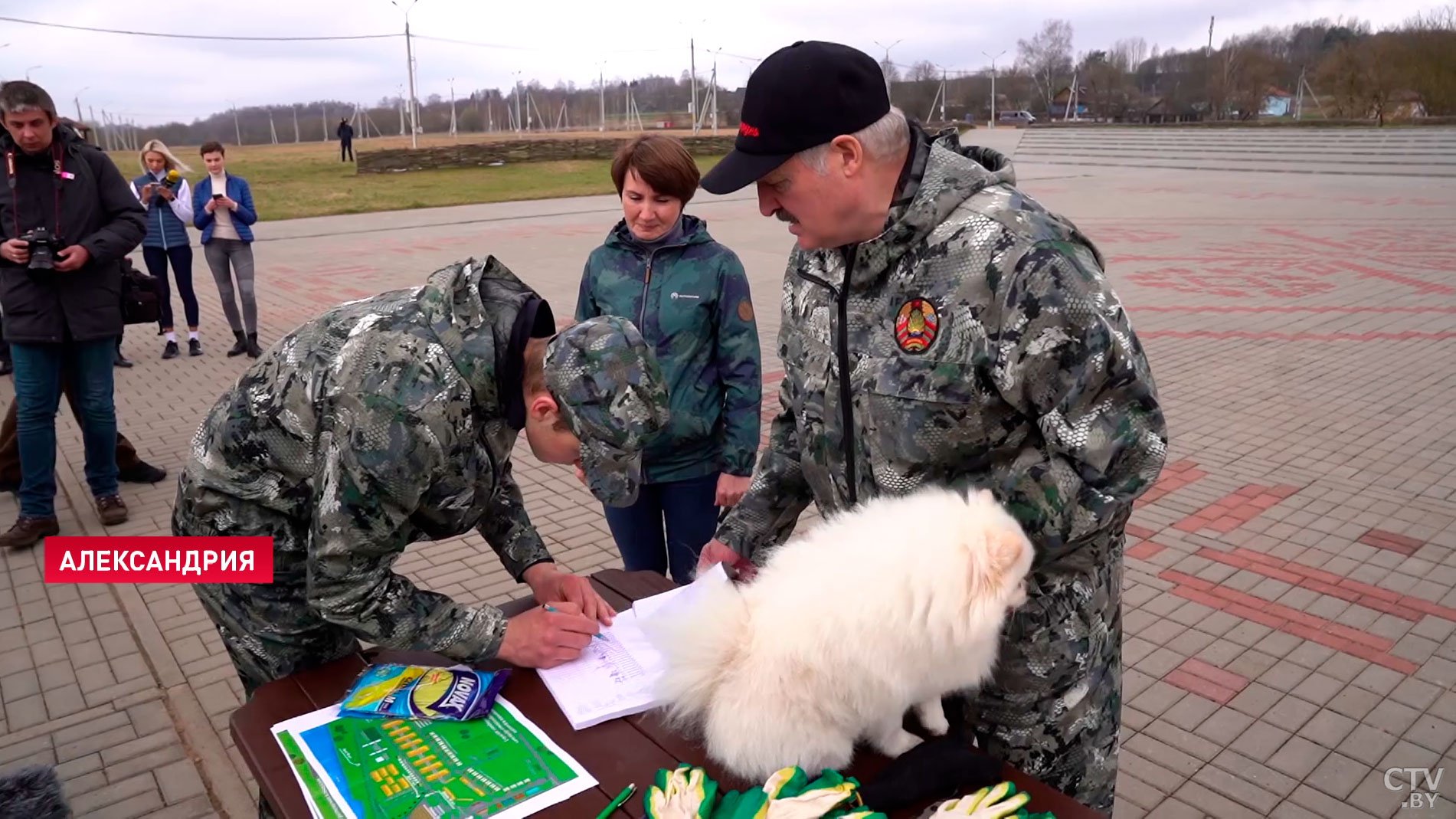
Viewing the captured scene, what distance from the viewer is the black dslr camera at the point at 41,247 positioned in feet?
15.6

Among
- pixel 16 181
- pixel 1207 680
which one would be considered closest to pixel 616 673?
pixel 1207 680

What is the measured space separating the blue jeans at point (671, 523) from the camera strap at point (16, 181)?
359cm

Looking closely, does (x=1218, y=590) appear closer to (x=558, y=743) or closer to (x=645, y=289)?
(x=645, y=289)

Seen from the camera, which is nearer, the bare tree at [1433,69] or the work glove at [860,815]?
the work glove at [860,815]

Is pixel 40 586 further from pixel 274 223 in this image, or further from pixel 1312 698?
pixel 274 223

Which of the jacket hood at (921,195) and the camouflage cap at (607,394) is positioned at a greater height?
the jacket hood at (921,195)

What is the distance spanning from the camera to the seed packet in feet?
6.04

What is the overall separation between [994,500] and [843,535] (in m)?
0.26

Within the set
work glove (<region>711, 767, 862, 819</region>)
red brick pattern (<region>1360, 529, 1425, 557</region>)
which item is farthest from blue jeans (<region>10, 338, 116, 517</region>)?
red brick pattern (<region>1360, 529, 1425, 557</region>)

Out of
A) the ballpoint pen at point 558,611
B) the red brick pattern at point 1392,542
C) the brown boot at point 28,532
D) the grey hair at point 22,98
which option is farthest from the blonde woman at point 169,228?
the red brick pattern at point 1392,542

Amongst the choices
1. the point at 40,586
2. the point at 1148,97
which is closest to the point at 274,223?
the point at 40,586

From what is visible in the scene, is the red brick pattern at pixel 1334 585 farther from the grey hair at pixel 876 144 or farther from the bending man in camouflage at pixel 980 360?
the grey hair at pixel 876 144

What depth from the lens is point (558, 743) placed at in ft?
5.88

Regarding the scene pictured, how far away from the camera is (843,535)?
1654 mm
